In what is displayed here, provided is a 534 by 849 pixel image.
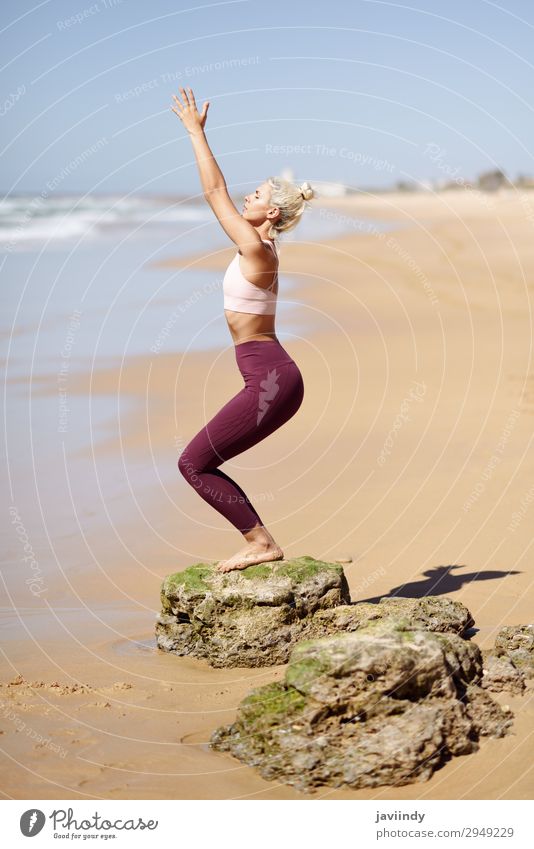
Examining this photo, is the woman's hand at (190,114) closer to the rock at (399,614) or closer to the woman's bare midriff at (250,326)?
the woman's bare midriff at (250,326)

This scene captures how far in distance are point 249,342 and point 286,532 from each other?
3132 millimetres

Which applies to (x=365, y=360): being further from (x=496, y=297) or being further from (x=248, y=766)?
(x=248, y=766)

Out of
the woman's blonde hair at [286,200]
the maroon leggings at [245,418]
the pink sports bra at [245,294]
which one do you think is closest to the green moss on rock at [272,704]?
the maroon leggings at [245,418]

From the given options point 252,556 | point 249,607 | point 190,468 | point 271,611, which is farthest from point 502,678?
point 190,468

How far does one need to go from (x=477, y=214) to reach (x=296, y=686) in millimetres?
52585

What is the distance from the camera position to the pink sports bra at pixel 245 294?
22.1 feet

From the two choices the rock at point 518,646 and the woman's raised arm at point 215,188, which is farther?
the woman's raised arm at point 215,188

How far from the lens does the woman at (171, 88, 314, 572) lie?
665 cm

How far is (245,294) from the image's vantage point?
6.76m

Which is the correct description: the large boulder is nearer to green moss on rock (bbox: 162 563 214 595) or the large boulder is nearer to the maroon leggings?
green moss on rock (bbox: 162 563 214 595)

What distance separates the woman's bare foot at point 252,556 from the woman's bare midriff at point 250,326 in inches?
52.1

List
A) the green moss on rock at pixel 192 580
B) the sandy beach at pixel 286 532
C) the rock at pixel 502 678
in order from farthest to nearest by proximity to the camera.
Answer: the green moss on rock at pixel 192 580 → the rock at pixel 502 678 → the sandy beach at pixel 286 532

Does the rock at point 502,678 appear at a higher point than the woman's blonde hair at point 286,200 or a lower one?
lower

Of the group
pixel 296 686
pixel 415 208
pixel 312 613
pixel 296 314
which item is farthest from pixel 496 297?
pixel 415 208
